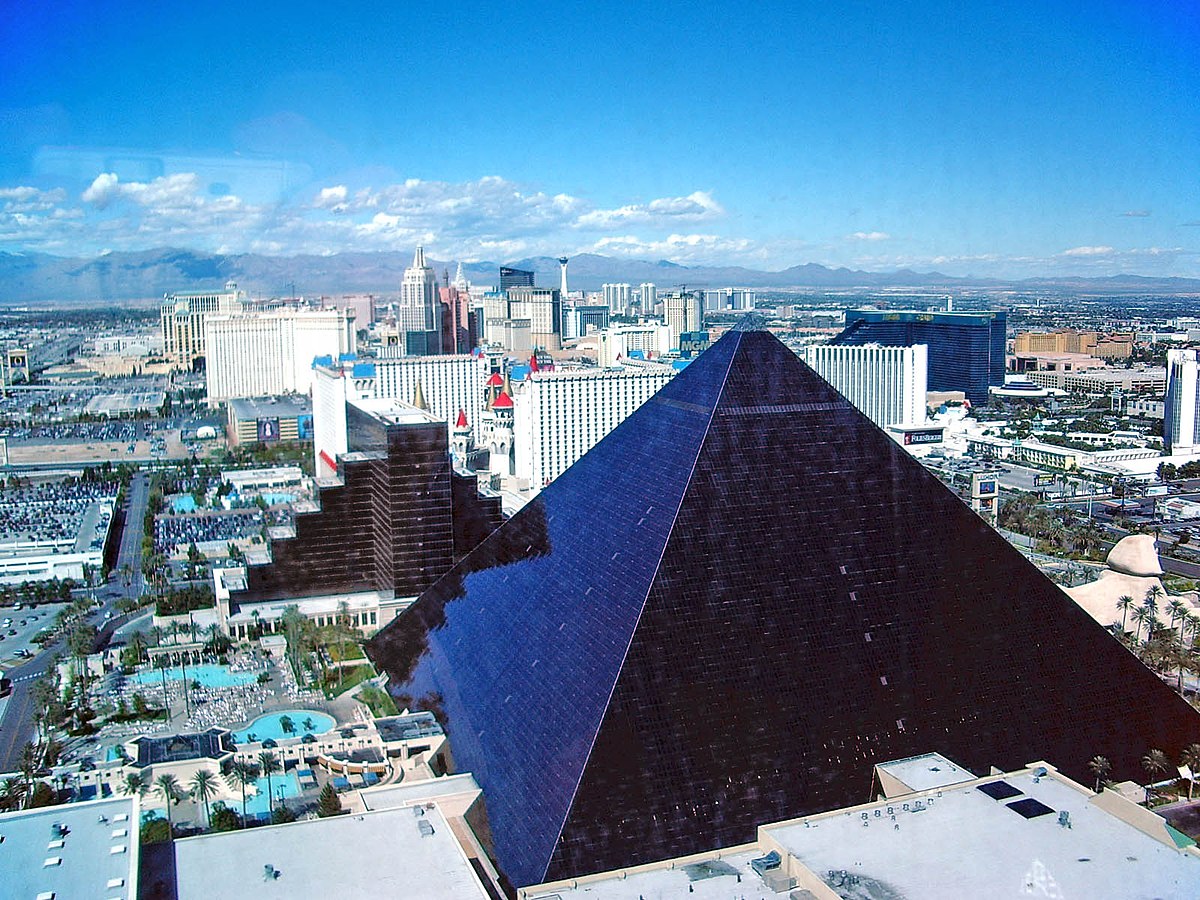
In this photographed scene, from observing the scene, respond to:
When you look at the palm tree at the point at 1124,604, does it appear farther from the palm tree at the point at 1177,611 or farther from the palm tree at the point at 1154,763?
the palm tree at the point at 1154,763

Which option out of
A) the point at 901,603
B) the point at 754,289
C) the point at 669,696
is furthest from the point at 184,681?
the point at 754,289

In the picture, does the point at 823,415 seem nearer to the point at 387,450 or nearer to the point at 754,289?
the point at 387,450

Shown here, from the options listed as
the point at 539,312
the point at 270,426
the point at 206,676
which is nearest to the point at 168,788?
the point at 206,676

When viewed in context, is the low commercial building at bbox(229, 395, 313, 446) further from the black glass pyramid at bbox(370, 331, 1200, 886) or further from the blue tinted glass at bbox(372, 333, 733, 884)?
the black glass pyramid at bbox(370, 331, 1200, 886)

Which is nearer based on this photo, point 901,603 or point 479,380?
point 901,603

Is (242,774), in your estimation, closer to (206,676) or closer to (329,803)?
(329,803)

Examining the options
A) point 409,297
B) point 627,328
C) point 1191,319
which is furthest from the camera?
point 627,328
